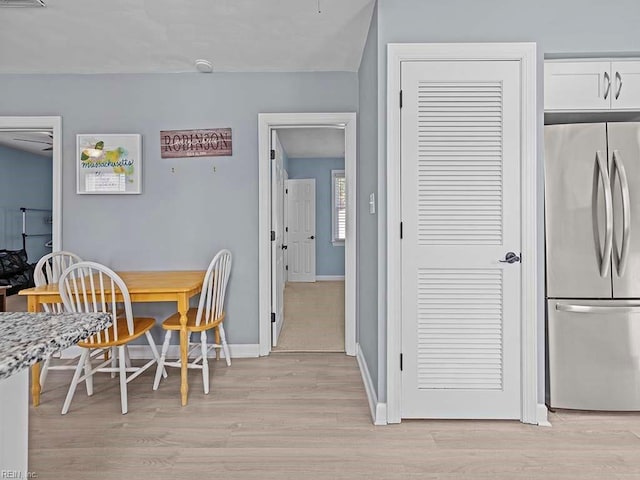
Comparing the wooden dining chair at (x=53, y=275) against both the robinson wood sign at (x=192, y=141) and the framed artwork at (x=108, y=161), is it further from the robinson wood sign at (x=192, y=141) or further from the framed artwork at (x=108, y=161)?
the robinson wood sign at (x=192, y=141)

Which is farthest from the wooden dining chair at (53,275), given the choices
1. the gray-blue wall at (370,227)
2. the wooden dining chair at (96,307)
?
the gray-blue wall at (370,227)

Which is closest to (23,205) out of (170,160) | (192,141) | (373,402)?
(170,160)

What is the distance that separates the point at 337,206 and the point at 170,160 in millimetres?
4506

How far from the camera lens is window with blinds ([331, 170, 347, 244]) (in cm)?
738

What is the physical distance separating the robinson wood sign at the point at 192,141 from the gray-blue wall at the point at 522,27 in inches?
63.5

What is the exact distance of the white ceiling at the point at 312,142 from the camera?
5.54 meters

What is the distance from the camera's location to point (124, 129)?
3193 millimetres

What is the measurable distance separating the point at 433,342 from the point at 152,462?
5.15ft

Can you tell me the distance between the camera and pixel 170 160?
321cm

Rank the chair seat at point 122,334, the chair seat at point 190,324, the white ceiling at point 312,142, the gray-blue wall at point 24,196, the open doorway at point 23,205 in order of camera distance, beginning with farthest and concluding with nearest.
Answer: the gray-blue wall at point 24,196 → the white ceiling at point 312,142 → the open doorway at point 23,205 → the chair seat at point 190,324 → the chair seat at point 122,334

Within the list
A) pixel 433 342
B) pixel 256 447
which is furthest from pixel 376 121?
pixel 256 447

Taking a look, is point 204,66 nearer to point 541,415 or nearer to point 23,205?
point 541,415

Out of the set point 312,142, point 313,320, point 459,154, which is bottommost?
point 313,320

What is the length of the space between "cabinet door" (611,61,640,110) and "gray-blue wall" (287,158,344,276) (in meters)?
5.38
